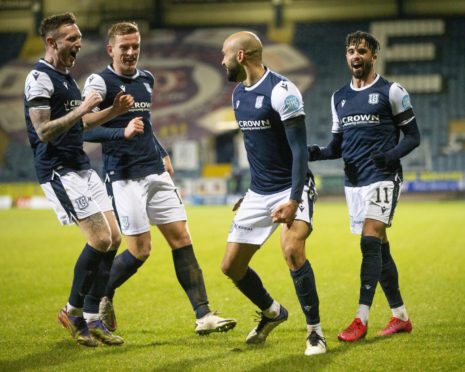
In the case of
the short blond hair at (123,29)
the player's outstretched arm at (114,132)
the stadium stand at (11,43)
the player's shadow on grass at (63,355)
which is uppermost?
the stadium stand at (11,43)

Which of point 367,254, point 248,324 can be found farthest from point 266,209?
point 248,324

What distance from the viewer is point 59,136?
18.8ft

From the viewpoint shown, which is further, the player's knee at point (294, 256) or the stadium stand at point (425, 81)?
the stadium stand at point (425, 81)

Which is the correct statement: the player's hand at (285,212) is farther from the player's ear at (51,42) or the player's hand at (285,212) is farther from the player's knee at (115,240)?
the player's ear at (51,42)

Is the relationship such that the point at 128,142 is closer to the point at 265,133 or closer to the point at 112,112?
the point at 112,112

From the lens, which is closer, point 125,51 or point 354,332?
point 354,332

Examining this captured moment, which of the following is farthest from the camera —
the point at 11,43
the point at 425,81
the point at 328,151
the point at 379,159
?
the point at 11,43

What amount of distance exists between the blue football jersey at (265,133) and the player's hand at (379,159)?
633 mm

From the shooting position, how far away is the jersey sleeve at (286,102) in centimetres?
514

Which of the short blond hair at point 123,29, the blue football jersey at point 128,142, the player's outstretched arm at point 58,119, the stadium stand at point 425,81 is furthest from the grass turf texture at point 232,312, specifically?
the stadium stand at point 425,81

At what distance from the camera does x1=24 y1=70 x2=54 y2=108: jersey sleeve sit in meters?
5.51

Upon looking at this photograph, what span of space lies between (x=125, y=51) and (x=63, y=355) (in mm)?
2296

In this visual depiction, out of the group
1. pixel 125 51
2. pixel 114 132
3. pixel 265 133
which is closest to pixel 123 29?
pixel 125 51

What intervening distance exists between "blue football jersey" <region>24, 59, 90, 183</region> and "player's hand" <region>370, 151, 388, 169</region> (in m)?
2.12
